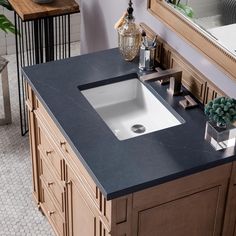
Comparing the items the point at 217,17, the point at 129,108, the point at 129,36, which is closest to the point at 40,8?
the point at 129,36

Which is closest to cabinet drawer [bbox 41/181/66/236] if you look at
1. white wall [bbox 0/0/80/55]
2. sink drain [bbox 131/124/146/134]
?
sink drain [bbox 131/124/146/134]

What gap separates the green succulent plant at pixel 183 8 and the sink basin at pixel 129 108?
1.04 ft

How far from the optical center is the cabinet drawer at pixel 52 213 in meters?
2.47

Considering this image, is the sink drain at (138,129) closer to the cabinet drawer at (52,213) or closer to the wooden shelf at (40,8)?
the cabinet drawer at (52,213)

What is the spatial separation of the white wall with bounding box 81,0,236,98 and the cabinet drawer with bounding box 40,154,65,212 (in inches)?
27.2

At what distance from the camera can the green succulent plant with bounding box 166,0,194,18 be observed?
2.19 m

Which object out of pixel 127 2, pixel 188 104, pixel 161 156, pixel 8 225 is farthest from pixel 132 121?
pixel 8 225

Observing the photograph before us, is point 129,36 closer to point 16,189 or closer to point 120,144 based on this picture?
point 120,144

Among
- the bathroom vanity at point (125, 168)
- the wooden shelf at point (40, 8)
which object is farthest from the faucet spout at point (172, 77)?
the wooden shelf at point (40, 8)

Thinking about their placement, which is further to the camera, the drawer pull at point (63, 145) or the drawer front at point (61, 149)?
the drawer pull at point (63, 145)

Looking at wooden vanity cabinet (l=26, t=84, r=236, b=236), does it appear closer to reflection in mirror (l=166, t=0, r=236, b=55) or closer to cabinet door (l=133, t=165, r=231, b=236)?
cabinet door (l=133, t=165, r=231, b=236)

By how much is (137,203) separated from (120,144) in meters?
0.21

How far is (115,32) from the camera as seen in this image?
111 inches

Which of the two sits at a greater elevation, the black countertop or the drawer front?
the black countertop
